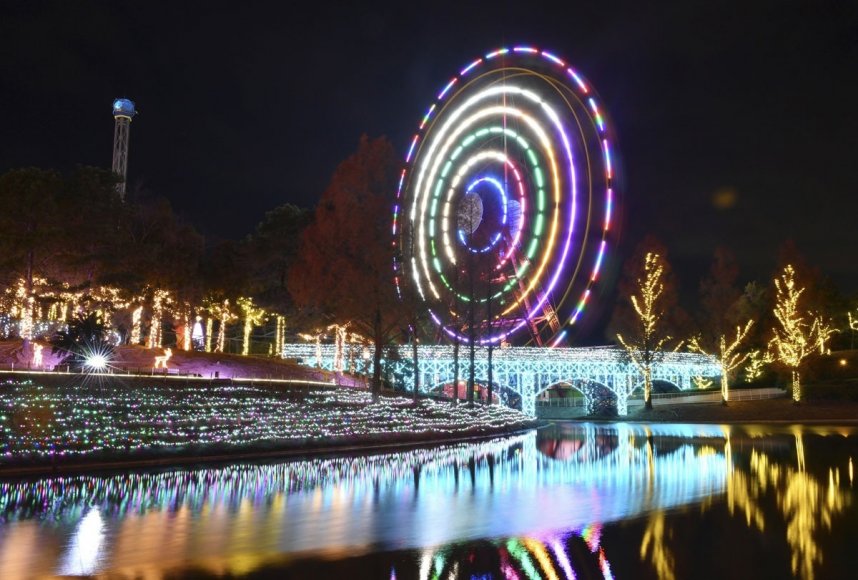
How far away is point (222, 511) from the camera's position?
12.1m

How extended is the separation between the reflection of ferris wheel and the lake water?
69.1 feet

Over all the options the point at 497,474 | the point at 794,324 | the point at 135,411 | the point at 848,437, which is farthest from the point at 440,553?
the point at 794,324

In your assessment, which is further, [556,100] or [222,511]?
[556,100]

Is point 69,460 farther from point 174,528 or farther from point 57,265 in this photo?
point 57,265

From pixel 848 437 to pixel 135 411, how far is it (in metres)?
26.3

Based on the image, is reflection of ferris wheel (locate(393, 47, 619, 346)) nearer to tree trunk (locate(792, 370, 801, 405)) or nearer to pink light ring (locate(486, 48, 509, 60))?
pink light ring (locate(486, 48, 509, 60))

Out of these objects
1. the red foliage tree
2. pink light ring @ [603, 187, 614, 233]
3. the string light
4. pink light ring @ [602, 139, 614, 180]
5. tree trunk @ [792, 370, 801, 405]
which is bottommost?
the string light

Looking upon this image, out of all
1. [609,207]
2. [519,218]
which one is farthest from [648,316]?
[519,218]

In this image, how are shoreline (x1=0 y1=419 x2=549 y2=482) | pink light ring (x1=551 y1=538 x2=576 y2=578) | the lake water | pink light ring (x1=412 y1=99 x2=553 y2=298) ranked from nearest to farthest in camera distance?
pink light ring (x1=551 y1=538 x2=576 y2=578) → the lake water → shoreline (x1=0 y1=419 x2=549 y2=482) → pink light ring (x1=412 y1=99 x2=553 y2=298)

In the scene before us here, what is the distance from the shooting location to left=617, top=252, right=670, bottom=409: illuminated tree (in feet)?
163

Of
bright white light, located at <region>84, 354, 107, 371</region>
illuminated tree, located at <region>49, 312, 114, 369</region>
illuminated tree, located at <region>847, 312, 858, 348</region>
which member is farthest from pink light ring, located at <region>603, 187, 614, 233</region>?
illuminated tree, located at <region>847, 312, 858, 348</region>

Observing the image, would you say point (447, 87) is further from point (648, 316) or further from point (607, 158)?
point (648, 316)

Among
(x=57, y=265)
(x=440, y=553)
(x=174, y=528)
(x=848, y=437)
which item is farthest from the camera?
(x=57, y=265)

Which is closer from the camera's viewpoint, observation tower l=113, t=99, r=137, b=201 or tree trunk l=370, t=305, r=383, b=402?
tree trunk l=370, t=305, r=383, b=402
